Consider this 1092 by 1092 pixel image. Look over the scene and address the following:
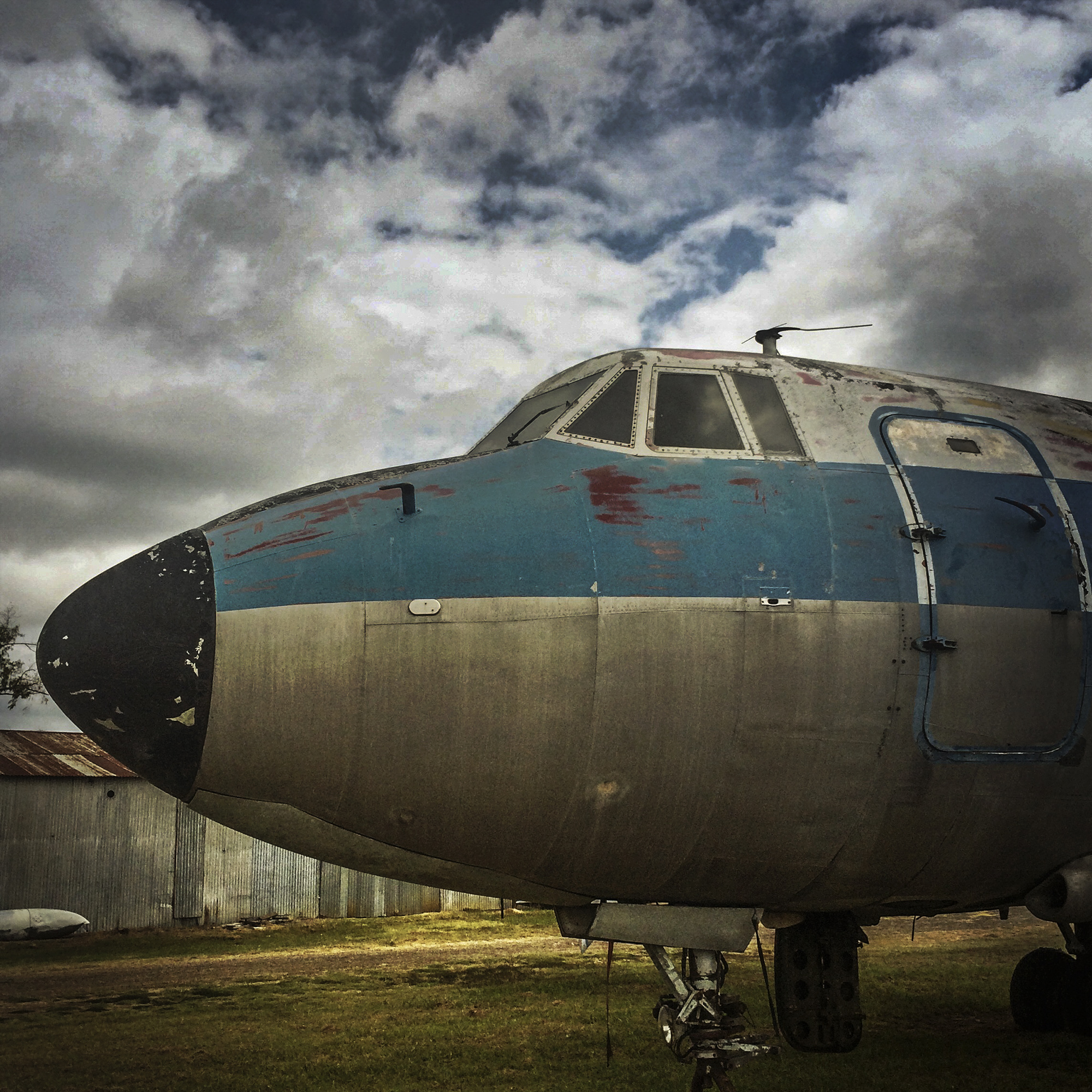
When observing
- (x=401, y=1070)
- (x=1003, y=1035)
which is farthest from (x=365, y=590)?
(x=1003, y=1035)

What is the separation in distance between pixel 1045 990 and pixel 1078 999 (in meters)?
0.34

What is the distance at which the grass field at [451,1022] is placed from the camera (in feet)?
33.7

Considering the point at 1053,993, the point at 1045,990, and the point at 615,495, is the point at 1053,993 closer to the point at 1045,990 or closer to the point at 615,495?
the point at 1045,990

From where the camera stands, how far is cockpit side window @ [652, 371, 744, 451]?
6102 millimetres

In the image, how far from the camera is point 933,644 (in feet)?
18.4

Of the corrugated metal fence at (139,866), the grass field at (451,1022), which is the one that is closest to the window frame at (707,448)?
the grass field at (451,1022)

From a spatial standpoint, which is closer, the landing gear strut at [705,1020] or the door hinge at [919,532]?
the landing gear strut at [705,1020]

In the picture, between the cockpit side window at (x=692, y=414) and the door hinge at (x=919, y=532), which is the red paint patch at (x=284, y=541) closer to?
the cockpit side window at (x=692, y=414)

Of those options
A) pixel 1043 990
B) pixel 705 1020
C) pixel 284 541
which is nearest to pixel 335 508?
pixel 284 541

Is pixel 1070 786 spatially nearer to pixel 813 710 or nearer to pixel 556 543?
pixel 813 710

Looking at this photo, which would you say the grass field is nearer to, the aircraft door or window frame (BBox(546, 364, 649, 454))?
the aircraft door

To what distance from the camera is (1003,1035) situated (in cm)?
1163

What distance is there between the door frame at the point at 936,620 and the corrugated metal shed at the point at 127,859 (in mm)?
24232

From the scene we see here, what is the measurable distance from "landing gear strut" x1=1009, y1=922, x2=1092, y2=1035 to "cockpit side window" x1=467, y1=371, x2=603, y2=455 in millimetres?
8536
